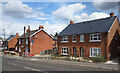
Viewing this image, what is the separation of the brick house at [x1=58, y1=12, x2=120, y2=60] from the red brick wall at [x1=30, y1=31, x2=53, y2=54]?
11958mm

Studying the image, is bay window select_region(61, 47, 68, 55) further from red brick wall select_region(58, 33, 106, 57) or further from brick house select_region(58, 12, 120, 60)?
red brick wall select_region(58, 33, 106, 57)

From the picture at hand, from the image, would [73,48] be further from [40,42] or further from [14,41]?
[14,41]

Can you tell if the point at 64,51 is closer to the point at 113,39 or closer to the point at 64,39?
the point at 64,39

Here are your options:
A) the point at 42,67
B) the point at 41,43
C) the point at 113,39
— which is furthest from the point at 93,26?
the point at 41,43

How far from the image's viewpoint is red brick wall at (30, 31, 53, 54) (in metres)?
39.9

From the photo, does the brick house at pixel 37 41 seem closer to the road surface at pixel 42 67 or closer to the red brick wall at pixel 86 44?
the red brick wall at pixel 86 44

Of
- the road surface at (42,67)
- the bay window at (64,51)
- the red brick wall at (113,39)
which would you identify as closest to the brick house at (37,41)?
the bay window at (64,51)

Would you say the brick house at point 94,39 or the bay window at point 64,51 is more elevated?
the brick house at point 94,39

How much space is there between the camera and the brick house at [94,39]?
22817 millimetres

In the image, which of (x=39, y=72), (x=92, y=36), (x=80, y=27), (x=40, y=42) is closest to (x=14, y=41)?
(x=40, y=42)

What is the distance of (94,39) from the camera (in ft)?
81.1

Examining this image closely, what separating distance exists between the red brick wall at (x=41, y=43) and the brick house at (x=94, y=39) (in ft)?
39.2

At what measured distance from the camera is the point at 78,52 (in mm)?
27297

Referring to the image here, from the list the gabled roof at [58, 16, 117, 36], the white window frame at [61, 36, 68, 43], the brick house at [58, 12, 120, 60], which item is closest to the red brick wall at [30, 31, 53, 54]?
the brick house at [58, 12, 120, 60]
